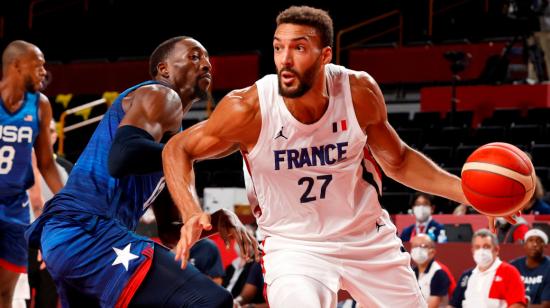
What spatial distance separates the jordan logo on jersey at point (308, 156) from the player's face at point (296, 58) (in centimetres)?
27

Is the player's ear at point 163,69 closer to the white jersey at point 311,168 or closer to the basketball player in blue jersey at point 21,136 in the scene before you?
the white jersey at point 311,168

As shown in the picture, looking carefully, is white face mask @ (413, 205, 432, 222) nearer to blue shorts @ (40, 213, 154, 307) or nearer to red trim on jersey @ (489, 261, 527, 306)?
red trim on jersey @ (489, 261, 527, 306)

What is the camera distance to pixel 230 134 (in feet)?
13.2

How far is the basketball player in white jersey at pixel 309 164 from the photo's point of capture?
13.1ft

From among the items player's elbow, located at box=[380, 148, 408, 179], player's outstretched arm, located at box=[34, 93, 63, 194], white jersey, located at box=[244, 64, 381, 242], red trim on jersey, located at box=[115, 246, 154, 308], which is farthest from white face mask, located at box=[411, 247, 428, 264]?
red trim on jersey, located at box=[115, 246, 154, 308]

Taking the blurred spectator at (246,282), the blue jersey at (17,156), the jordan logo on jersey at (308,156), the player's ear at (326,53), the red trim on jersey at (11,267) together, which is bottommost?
the blurred spectator at (246,282)

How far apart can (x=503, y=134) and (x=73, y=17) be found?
12.6m

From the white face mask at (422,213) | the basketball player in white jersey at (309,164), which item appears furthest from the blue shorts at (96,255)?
the white face mask at (422,213)

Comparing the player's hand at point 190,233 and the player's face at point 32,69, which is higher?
the player's face at point 32,69

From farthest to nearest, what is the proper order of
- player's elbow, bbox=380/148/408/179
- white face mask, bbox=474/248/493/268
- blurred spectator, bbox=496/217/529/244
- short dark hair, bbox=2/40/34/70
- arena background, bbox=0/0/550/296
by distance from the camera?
arena background, bbox=0/0/550/296 → blurred spectator, bbox=496/217/529/244 → white face mask, bbox=474/248/493/268 → short dark hair, bbox=2/40/34/70 → player's elbow, bbox=380/148/408/179

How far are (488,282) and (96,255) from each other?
5.40m

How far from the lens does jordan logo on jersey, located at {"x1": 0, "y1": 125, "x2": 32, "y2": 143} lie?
632 centimetres

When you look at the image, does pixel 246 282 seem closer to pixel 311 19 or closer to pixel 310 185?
pixel 310 185

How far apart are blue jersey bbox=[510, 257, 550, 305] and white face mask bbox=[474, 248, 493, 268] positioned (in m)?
0.43
